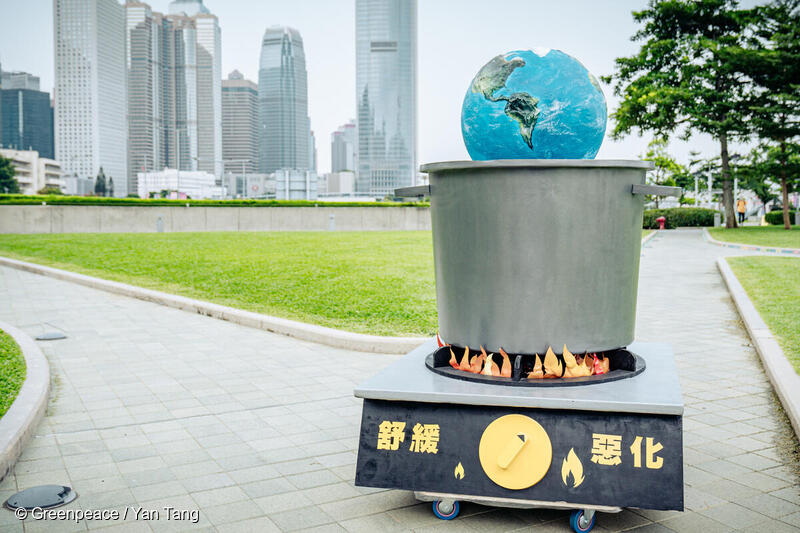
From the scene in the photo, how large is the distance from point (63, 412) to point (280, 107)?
607 feet

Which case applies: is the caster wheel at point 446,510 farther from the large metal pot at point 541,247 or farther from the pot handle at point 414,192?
A: the pot handle at point 414,192

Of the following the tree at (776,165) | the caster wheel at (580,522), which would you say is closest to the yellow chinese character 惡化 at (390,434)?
the caster wheel at (580,522)

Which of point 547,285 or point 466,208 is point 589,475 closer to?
point 547,285

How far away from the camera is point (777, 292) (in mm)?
10430

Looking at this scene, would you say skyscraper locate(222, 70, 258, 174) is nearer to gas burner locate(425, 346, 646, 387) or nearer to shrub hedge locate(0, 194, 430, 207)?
shrub hedge locate(0, 194, 430, 207)

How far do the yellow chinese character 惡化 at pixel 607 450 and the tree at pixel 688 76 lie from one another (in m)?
28.5

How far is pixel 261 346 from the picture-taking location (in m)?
7.33

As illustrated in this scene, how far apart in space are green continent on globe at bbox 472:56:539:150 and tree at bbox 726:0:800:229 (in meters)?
26.7

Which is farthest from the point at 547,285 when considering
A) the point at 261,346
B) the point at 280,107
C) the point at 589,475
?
the point at 280,107

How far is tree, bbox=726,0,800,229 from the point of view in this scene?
26297 mm

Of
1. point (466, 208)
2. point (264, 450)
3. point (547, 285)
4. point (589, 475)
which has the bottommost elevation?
point (264, 450)

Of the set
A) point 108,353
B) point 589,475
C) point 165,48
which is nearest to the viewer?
point 589,475

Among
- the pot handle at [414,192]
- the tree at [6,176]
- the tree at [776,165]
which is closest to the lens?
the pot handle at [414,192]

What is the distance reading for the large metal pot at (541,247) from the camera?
10.7ft
